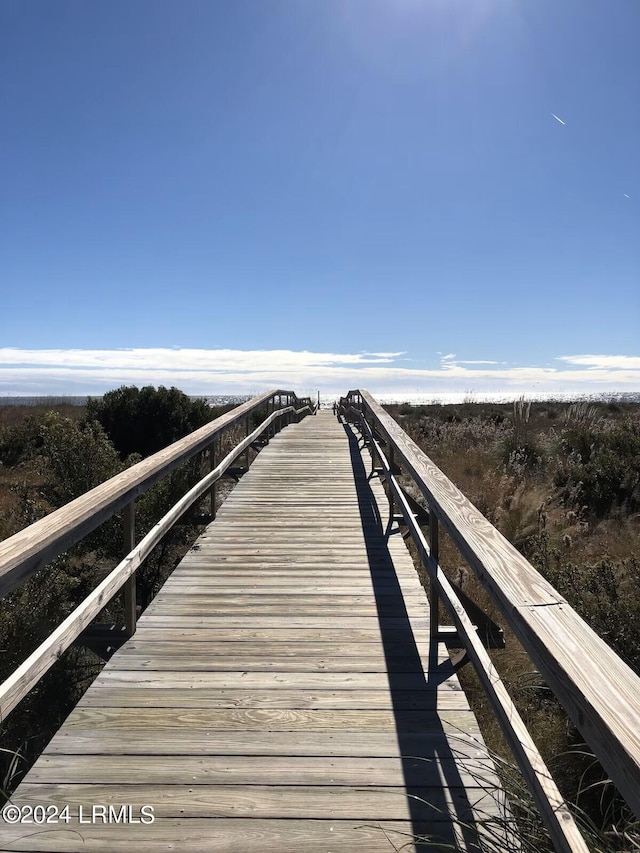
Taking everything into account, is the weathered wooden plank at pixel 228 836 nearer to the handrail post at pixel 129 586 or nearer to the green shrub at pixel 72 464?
the handrail post at pixel 129 586

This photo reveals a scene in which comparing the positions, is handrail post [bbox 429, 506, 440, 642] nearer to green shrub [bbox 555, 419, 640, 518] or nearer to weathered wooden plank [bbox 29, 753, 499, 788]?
weathered wooden plank [bbox 29, 753, 499, 788]

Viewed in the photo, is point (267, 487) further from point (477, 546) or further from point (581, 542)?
point (477, 546)

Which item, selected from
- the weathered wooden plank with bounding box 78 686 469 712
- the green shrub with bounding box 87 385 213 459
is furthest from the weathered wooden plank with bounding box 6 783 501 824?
the green shrub with bounding box 87 385 213 459

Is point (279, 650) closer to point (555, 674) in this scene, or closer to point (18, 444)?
point (555, 674)

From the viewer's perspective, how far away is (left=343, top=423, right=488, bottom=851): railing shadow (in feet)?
6.43

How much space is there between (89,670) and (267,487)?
3556 millimetres

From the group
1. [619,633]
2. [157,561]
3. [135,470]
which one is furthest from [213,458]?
[619,633]

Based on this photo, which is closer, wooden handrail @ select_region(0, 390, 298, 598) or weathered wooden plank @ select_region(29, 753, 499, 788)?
wooden handrail @ select_region(0, 390, 298, 598)

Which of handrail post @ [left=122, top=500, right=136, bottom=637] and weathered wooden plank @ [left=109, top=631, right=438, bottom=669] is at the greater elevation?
handrail post @ [left=122, top=500, right=136, bottom=637]

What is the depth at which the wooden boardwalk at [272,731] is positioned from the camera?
1.95 metres

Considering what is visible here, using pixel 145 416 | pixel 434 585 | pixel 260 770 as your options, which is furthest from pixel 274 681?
pixel 145 416

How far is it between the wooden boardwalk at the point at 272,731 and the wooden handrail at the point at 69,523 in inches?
33.4

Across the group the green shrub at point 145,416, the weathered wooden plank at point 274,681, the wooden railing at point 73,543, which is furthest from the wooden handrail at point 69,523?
the green shrub at point 145,416

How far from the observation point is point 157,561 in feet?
20.5
